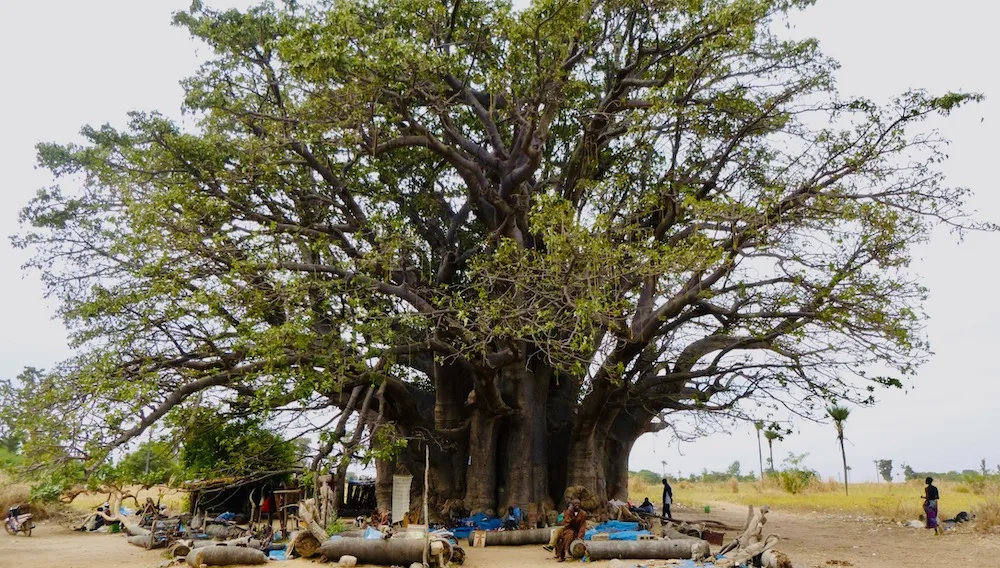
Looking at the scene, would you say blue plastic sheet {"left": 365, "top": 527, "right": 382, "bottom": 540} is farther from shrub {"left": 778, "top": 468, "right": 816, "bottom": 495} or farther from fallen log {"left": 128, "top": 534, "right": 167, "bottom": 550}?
shrub {"left": 778, "top": 468, "right": 816, "bottom": 495}

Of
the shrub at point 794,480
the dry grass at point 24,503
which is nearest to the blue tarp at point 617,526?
the dry grass at point 24,503

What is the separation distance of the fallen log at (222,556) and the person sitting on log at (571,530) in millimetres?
3900

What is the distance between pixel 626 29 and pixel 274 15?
5842 mm

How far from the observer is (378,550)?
8688mm

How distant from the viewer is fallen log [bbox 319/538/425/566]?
340 inches

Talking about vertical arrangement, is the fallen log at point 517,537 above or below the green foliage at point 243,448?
below

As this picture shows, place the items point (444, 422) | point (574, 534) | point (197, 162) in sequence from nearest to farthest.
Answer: point (574, 534) < point (197, 162) < point (444, 422)

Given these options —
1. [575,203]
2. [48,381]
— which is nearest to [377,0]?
[575,203]

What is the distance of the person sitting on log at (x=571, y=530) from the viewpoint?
31.8 feet

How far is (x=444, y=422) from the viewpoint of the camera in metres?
13.7

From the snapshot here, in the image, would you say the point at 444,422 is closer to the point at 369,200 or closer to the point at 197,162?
the point at 369,200

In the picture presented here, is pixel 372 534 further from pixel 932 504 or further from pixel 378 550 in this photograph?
pixel 932 504

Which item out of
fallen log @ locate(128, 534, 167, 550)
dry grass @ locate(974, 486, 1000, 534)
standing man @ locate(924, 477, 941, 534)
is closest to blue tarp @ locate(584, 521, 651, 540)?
standing man @ locate(924, 477, 941, 534)

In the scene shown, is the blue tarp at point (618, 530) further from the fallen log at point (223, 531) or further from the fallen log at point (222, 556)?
the fallen log at point (223, 531)
